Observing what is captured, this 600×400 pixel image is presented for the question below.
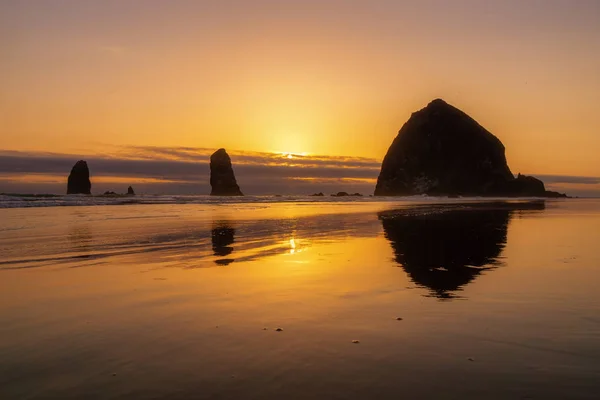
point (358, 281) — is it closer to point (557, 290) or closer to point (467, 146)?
point (557, 290)

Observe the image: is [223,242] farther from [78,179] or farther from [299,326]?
[78,179]

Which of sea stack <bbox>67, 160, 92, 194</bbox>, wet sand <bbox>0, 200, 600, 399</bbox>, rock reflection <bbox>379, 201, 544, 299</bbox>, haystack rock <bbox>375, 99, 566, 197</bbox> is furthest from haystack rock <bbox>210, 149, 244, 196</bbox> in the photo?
wet sand <bbox>0, 200, 600, 399</bbox>

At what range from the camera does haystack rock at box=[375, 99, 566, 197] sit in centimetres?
13950

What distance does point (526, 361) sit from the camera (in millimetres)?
4488

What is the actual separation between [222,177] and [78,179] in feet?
125

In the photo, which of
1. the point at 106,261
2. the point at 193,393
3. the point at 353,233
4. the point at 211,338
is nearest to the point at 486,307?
the point at 211,338

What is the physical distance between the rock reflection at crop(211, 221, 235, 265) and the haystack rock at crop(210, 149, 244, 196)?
107131 millimetres

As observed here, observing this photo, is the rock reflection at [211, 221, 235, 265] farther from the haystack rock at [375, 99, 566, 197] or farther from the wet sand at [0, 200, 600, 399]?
the haystack rock at [375, 99, 566, 197]

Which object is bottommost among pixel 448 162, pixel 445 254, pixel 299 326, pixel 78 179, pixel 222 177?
pixel 445 254

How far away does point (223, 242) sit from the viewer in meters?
15.5

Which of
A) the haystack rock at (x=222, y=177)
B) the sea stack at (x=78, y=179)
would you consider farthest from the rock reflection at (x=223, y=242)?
the haystack rock at (x=222, y=177)

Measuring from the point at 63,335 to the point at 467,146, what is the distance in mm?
154335

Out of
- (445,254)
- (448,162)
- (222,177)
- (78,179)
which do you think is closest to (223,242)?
(445,254)

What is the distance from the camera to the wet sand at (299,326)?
13.1ft
